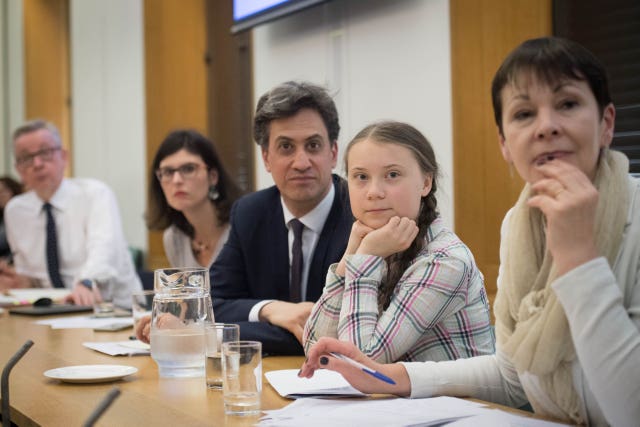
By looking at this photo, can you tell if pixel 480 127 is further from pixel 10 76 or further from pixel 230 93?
pixel 10 76

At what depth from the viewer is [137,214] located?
6.32m

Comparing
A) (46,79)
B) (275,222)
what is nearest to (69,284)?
(275,222)

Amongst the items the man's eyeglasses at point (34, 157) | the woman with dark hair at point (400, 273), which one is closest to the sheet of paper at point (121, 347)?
the woman with dark hair at point (400, 273)

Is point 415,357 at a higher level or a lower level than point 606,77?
lower

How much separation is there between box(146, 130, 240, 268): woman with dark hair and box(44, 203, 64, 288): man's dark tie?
75 centimetres

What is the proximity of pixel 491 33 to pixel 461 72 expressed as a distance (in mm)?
218

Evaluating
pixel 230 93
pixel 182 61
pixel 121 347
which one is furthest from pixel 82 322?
pixel 182 61

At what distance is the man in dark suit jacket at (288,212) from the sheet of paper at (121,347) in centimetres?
27

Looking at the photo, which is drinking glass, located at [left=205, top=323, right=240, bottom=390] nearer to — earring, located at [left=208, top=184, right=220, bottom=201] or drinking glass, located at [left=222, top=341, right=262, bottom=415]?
drinking glass, located at [left=222, top=341, right=262, bottom=415]

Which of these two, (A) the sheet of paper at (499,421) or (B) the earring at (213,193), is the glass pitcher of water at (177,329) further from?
(B) the earring at (213,193)

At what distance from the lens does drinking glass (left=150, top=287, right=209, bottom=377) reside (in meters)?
1.75

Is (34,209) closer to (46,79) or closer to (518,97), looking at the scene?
(518,97)

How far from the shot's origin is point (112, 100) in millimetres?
6656

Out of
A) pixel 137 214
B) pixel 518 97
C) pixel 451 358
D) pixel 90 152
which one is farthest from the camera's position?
pixel 90 152
